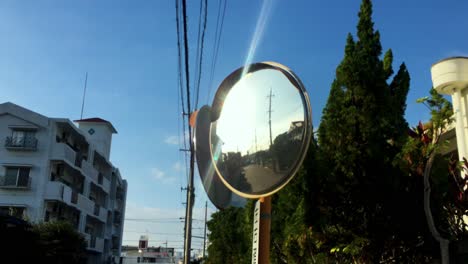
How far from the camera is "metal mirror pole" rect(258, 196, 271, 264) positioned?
2.88 meters

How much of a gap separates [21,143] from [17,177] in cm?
267

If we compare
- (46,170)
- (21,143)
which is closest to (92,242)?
(46,170)

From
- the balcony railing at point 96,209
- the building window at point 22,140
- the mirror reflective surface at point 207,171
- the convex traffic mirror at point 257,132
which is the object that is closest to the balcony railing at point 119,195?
the balcony railing at point 96,209

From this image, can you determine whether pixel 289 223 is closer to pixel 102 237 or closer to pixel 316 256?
pixel 316 256

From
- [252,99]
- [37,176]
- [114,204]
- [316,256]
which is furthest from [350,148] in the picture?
[114,204]

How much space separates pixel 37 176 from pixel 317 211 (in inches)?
1421

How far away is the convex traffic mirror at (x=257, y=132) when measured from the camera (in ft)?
9.53

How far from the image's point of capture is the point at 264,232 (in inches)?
114

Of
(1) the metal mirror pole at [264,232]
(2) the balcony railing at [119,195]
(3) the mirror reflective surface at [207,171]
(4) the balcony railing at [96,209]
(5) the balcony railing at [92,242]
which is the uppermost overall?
(2) the balcony railing at [119,195]

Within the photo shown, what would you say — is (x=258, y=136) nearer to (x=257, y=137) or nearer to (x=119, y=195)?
(x=257, y=137)

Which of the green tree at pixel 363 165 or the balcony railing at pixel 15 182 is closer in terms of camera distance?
the green tree at pixel 363 165

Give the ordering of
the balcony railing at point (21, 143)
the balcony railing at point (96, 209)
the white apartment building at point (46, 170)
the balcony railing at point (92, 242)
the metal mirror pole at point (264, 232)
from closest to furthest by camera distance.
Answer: the metal mirror pole at point (264, 232) → the white apartment building at point (46, 170) → the balcony railing at point (21, 143) → the balcony railing at point (92, 242) → the balcony railing at point (96, 209)

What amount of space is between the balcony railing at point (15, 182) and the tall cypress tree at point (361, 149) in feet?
117

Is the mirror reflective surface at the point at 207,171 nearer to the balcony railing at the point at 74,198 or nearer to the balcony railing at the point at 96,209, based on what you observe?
the balcony railing at the point at 74,198
